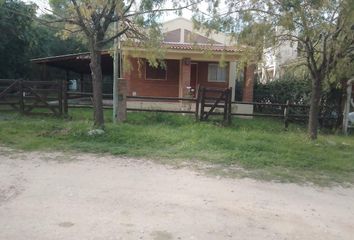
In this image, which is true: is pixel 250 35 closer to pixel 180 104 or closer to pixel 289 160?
pixel 289 160

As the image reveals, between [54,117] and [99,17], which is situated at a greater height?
[99,17]

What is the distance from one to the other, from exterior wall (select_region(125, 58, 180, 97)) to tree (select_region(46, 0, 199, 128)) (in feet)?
28.8

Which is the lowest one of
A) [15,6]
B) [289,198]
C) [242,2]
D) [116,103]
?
[289,198]

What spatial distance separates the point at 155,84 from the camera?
869 inches

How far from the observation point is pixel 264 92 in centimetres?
2233

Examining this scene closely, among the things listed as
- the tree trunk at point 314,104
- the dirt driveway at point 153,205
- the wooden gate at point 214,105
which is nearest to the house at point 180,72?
the wooden gate at point 214,105

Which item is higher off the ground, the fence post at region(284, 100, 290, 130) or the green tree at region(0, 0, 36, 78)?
Result: the green tree at region(0, 0, 36, 78)

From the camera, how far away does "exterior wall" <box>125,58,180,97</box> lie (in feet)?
71.7

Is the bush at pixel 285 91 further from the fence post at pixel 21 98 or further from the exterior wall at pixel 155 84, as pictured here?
the fence post at pixel 21 98

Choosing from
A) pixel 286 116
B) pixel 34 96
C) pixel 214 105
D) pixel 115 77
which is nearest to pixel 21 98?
pixel 34 96

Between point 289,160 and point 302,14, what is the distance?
3765 mm

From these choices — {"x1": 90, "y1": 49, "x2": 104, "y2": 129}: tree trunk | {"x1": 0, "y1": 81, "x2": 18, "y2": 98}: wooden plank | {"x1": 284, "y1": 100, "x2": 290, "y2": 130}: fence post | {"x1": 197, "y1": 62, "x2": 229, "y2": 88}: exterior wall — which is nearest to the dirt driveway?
{"x1": 90, "y1": 49, "x2": 104, "y2": 129}: tree trunk

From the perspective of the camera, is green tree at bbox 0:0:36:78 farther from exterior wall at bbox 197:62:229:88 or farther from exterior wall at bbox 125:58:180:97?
exterior wall at bbox 197:62:229:88

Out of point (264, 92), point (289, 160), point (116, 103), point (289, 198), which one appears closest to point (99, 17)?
point (116, 103)
